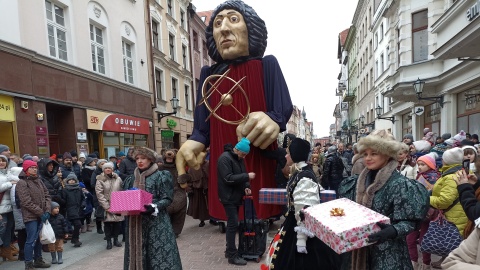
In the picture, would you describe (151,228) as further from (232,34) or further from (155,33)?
(155,33)

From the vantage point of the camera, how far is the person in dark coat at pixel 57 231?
4.66 m

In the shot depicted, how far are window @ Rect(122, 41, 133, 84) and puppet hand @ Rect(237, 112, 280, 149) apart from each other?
1028cm

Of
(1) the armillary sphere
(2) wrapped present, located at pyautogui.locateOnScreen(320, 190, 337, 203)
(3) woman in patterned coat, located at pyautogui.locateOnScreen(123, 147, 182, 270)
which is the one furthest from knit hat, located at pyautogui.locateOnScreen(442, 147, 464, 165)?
(3) woman in patterned coat, located at pyautogui.locateOnScreen(123, 147, 182, 270)

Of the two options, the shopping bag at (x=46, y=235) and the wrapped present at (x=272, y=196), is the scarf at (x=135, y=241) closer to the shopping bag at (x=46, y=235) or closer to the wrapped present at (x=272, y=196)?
the wrapped present at (x=272, y=196)

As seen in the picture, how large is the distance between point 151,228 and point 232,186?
1.34m

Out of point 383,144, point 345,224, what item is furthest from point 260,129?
point 345,224

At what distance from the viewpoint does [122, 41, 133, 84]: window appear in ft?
43.3

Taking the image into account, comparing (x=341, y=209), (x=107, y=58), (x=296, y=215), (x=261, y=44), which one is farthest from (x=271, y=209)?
(x=107, y=58)

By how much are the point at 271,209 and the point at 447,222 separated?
2308mm

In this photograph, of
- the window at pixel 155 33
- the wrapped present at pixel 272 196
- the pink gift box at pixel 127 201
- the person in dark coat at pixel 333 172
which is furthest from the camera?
the window at pixel 155 33

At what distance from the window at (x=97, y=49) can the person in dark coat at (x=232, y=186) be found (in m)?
8.87

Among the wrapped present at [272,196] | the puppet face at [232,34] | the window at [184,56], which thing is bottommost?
the wrapped present at [272,196]

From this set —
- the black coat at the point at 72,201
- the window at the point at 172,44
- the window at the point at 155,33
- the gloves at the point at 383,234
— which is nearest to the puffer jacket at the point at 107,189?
the black coat at the point at 72,201

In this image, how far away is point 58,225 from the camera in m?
4.78
